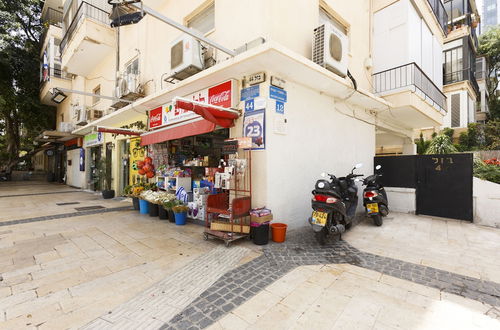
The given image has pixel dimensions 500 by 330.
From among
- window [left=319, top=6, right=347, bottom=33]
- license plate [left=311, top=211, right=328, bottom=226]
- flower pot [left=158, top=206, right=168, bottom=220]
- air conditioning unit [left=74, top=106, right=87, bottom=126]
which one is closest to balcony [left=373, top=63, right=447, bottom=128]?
window [left=319, top=6, right=347, bottom=33]

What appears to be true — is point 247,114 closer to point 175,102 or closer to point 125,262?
point 175,102

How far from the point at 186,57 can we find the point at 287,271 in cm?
542

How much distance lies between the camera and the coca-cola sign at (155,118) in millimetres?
8052

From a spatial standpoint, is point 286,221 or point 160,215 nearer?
point 286,221

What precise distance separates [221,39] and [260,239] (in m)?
4.85

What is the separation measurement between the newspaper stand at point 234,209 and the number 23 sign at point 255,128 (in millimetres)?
276

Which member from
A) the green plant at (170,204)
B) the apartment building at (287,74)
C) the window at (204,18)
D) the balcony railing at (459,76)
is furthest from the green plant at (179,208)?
the balcony railing at (459,76)

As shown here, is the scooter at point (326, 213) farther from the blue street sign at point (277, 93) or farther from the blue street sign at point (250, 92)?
the blue street sign at point (250, 92)

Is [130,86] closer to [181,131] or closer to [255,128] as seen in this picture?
[181,131]

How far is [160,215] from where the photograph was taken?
6.51m

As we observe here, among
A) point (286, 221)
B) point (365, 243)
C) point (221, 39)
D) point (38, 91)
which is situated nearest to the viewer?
point (365, 243)

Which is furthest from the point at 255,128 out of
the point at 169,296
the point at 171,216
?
the point at 169,296

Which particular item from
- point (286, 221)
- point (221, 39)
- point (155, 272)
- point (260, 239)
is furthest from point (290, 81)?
point (155, 272)

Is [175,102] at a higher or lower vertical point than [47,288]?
higher
